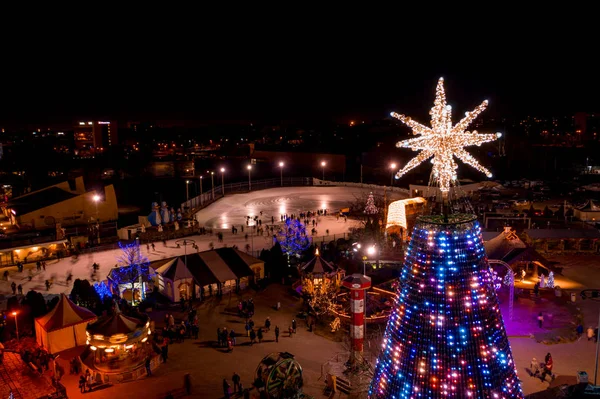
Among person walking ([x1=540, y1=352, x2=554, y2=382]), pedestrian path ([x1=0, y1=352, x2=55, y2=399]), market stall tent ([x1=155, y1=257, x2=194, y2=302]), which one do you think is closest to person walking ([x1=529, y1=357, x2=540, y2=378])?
person walking ([x1=540, y1=352, x2=554, y2=382])

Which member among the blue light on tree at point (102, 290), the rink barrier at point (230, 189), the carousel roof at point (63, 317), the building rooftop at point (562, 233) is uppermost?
the rink barrier at point (230, 189)

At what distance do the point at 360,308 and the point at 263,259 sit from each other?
10.4m

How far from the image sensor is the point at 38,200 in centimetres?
3528

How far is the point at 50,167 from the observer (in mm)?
75938

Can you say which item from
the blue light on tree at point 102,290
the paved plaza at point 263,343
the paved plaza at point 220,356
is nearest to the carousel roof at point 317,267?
the paved plaza at point 263,343

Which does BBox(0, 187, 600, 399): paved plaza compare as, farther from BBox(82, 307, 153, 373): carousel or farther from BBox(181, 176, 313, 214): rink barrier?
BBox(181, 176, 313, 214): rink barrier

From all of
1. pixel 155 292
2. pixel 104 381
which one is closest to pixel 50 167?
pixel 155 292

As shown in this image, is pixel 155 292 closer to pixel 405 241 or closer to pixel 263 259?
pixel 263 259

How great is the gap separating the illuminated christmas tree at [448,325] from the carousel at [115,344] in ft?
30.2

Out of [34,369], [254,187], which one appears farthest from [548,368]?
[254,187]

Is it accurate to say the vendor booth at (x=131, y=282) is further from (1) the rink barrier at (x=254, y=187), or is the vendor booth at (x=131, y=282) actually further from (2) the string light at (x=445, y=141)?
(1) the rink barrier at (x=254, y=187)

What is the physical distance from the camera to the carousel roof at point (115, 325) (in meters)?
13.6

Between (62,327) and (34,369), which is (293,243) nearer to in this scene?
(62,327)

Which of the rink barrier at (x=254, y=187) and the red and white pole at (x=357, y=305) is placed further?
the rink barrier at (x=254, y=187)
